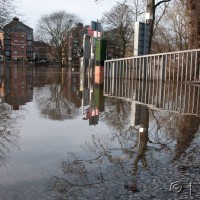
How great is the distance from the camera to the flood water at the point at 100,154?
2.59 metres

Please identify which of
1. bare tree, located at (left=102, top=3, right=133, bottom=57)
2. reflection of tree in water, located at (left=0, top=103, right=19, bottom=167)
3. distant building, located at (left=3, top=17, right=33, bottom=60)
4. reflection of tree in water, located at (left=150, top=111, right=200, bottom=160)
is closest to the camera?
reflection of tree in water, located at (left=0, top=103, right=19, bottom=167)

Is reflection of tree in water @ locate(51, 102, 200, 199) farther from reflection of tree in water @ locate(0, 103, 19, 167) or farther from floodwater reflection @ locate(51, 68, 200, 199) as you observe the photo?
reflection of tree in water @ locate(0, 103, 19, 167)

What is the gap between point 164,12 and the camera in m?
29.4

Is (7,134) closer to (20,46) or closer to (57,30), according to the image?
(57,30)

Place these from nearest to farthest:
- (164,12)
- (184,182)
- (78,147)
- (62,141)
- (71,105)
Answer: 1. (184,182)
2. (78,147)
3. (62,141)
4. (71,105)
5. (164,12)

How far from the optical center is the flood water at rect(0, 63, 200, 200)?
102 inches

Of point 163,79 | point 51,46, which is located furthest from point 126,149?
point 51,46

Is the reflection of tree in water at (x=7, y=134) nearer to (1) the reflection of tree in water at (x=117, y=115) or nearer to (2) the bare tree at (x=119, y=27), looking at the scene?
(1) the reflection of tree in water at (x=117, y=115)

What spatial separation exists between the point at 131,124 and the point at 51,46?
72.1m

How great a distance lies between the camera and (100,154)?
361 cm

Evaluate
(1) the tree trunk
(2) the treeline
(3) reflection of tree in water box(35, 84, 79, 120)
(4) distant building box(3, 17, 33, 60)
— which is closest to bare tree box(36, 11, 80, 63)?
(2) the treeline

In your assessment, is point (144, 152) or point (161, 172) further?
point (144, 152)

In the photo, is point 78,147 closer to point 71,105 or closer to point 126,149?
point 126,149
